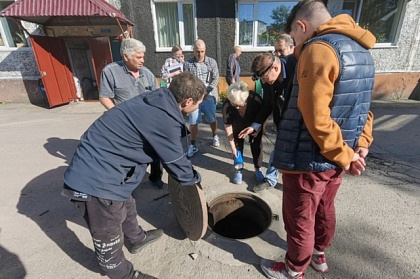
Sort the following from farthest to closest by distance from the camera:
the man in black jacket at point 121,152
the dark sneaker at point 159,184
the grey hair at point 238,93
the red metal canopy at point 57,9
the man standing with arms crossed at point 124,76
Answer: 1. the red metal canopy at point 57,9
2. the dark sneaker at point 159,184
3. the man standing with arms crossed at point 124,76
4. the grey hair at point 238,93
5. the man in black jacket at point 121,152

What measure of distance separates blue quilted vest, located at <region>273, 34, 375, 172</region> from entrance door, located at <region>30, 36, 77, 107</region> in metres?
8.31

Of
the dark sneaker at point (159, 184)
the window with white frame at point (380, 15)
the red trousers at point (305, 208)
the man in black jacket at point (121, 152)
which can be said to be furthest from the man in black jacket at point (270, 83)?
the window with white frame at point (380, 15)

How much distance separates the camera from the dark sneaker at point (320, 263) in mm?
2014

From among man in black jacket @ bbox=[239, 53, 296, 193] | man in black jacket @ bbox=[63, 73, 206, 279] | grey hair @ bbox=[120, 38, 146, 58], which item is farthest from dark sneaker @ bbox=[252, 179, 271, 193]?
grey hair @ bbox=[120, 38, 146, 58]

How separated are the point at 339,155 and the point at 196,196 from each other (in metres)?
1.13

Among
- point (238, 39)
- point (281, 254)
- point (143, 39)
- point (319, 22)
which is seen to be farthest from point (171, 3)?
point (281, 254)

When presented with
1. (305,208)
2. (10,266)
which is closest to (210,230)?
(305,208)

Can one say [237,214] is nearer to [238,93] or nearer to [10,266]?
[238,93]

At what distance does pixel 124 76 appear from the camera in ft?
9.93

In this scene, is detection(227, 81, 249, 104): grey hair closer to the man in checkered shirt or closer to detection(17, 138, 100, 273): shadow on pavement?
the man in checkered shirt

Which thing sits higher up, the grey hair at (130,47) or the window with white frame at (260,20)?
the window with white frame at (260,20)

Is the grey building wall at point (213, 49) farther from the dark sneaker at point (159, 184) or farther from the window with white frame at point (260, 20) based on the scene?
the dark sneaker at point (159, 184)

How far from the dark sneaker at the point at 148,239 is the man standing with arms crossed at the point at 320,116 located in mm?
1307

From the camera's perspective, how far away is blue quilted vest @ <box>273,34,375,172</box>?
1.29 metres
